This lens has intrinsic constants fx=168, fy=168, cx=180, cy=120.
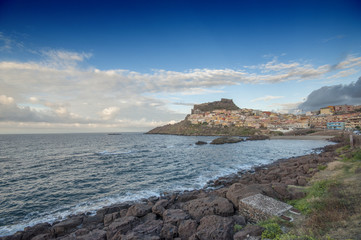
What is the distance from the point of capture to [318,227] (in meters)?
4.92

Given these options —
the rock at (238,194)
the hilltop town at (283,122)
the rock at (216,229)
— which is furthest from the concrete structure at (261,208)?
the hilltop town at (283,122)

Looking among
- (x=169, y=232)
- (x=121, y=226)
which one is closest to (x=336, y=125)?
(x=169, y=232)

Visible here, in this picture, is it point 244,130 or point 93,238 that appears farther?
point 244,130

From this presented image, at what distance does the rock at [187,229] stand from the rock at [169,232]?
195 millimetres

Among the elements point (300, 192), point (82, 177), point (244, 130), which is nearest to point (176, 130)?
point (244, 130)

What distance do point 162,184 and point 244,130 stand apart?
9507 cm

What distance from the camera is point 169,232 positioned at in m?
6.40

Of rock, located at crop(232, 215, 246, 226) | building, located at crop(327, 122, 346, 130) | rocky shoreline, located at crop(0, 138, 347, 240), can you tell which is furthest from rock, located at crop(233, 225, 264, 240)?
building, located at crop(327, 122, 346, 130)

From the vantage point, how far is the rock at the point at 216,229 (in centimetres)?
552

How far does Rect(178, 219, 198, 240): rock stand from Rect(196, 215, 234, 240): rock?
14.3 inches

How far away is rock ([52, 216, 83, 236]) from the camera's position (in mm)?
8180

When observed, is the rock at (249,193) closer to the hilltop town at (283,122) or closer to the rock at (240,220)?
the rock at (240,220)

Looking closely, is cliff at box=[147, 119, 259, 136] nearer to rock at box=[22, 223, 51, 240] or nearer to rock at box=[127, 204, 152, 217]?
rock at box=[127, 204, 152, 217]

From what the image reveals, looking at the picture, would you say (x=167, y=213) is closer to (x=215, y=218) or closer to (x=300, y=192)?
(x=215, y=218)
